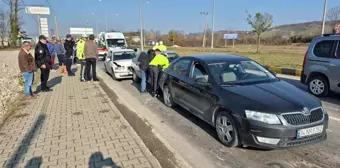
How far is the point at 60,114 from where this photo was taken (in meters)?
5.77

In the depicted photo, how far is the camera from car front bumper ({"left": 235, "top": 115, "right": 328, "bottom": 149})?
3486 mm

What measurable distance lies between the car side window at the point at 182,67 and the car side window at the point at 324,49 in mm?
4122

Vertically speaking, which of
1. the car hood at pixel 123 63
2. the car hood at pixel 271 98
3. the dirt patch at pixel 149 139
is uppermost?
the car hood at pixel 123 63

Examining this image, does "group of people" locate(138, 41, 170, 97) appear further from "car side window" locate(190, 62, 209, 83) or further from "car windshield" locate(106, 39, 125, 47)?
"car windshield" locate(106, 39, 125, 47)

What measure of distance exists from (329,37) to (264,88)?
165 inches

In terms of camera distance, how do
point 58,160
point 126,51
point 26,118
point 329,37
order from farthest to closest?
point 126,51 < point 329,37 < point 26,118 < point 58,160

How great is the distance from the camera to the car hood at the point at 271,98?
3.62 meters

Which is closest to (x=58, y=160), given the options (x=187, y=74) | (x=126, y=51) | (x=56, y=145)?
(x=56, y=145)

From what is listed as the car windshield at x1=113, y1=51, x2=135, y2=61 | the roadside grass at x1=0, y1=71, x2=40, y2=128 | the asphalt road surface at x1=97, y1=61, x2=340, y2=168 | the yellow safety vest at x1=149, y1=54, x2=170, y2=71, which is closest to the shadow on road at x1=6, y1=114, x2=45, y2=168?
the roadside grass at x1=0, y1=71, x2=40, y2=128

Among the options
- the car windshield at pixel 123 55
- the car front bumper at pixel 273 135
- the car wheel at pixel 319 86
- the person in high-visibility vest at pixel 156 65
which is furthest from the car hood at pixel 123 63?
the car front bumper at pixel 273 135

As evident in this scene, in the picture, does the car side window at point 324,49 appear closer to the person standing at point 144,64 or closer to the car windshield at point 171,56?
the person standing at point 144,64

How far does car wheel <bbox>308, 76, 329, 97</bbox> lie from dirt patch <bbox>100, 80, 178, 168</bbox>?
17.6ft

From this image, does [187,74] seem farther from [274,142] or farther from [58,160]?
[58,160]

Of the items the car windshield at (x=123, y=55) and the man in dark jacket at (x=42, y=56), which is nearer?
the man in dark jacket at (x=42, y=56)
